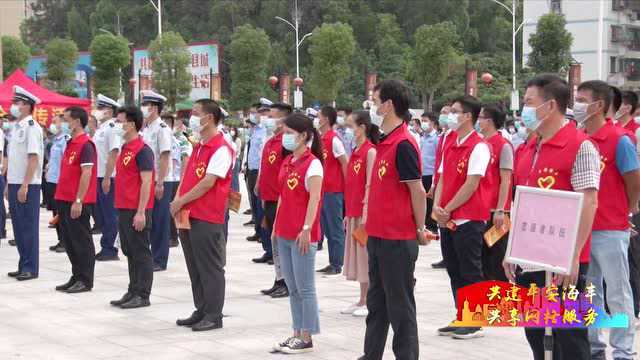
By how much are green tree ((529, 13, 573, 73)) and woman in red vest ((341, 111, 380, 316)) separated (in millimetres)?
35539

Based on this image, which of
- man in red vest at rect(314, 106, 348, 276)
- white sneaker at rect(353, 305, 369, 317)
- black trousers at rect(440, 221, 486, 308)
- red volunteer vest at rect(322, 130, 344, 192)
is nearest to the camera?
black trousers at rect(440, 221, 486, 308)

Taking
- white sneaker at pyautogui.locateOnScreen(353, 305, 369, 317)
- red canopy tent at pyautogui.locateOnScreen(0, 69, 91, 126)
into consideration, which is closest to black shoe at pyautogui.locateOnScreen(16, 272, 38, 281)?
white sneaker at pyautogui.locateOnScreen(353, 305, 369, 317)

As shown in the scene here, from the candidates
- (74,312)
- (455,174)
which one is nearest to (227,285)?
(74,312)

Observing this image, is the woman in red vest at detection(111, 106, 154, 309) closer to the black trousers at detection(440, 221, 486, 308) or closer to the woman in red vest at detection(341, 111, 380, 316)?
the woman in red vest at detection(341, 111, 380, 316)

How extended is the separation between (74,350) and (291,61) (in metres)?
62.1

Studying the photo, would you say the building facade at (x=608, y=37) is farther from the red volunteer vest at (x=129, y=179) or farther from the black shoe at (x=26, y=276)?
the red volunteer vest at (x=129, y=179)

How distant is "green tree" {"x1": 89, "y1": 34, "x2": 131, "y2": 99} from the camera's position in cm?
4722

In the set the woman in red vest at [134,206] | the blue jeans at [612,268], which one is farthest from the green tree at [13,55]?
the blue jeans at [612,268]

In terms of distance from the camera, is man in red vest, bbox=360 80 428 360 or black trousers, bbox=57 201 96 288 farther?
black trousers, bbox=57 201 96 288

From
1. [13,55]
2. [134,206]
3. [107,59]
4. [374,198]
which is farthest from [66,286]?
[13,55]

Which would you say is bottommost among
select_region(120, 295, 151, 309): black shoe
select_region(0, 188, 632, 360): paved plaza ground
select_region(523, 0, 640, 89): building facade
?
select_region(0, 188, 632, 360): paved plaza ground

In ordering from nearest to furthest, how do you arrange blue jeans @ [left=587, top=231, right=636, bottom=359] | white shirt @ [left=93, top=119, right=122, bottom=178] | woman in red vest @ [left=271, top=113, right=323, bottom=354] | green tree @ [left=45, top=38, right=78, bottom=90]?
blue jeans @ [left=587, top=231, right=636, bottom=359], woman in red vest @ [left=271, top=113, right=323, bottom=354], white shirt @ [left=93, top=119, right=122, bottom=178], green tree @ [left=45, top=38, right=78, bottom=90]

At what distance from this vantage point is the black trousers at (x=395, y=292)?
5.63 meters

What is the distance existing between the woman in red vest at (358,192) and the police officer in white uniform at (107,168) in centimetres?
341
